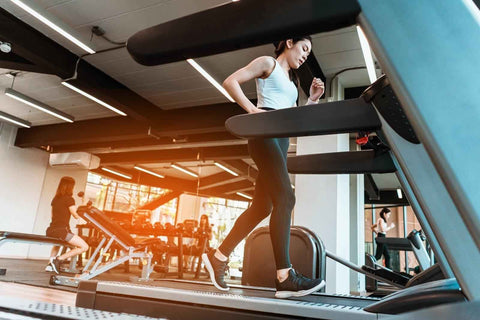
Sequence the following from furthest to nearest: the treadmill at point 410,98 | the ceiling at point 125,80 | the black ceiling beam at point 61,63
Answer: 1. the black ceiling beam at point 61,63
2. the ceiling at point 125,80
3. the treadmill at point 410,98

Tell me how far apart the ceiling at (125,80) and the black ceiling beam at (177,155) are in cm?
2

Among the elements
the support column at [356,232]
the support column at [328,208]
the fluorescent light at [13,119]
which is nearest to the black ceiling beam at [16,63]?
the fluorescent light at [13,119]

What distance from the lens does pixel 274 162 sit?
1655 millimetres

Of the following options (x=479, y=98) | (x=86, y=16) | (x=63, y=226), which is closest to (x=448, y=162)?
(x=479, y=98)

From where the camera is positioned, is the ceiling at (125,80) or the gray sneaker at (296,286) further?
the ceiling at (125,80)

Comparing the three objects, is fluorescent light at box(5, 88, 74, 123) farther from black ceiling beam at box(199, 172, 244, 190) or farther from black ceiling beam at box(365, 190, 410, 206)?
black ceiling beam at box(365, 190, 410, 206)

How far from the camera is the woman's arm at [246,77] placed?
140cm

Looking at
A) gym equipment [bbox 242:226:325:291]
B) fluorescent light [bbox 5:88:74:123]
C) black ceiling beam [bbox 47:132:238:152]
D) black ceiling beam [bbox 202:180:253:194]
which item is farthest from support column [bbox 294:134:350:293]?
black ceiling beam [bbox 202:180:253:194]

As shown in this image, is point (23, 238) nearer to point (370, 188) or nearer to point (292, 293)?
point (292, 293)

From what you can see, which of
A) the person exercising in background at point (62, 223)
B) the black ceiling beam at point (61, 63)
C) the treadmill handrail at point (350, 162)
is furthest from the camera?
the person exercising in background at point (62, 223)

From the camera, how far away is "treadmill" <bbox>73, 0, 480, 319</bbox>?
350 mm

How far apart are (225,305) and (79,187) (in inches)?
347

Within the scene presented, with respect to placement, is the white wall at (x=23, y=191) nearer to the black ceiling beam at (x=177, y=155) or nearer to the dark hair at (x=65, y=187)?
the black ceiling beam at (x=177, y=155)

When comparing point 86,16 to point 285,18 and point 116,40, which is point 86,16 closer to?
point 116,40
